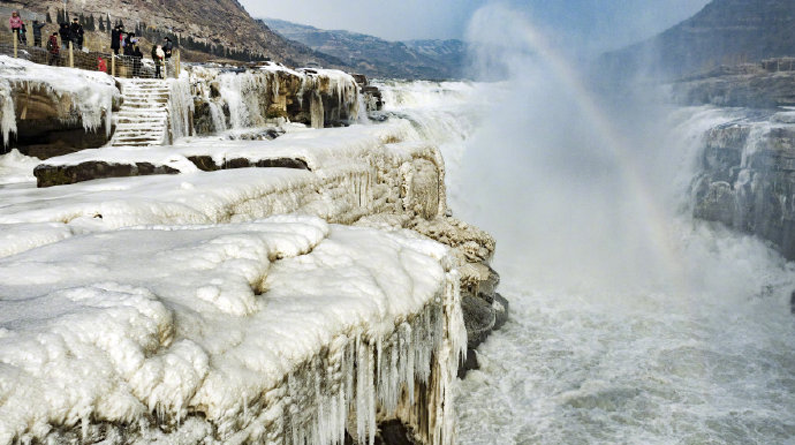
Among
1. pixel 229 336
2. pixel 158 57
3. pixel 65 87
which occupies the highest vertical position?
pixel 158 57

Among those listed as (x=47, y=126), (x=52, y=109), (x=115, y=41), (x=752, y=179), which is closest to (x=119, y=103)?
(x=52, y=109)

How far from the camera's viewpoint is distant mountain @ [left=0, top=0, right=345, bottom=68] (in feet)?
121

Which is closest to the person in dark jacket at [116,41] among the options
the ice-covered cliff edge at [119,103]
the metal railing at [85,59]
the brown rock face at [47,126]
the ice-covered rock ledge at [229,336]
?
the metal railing at [85,59]

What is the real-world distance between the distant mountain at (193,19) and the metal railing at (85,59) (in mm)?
17441

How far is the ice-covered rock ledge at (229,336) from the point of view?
213 cm

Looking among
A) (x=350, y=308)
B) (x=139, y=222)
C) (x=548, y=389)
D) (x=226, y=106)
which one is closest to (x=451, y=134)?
(x=226, y=106)

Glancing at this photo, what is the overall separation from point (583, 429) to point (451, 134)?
1693 centimetres

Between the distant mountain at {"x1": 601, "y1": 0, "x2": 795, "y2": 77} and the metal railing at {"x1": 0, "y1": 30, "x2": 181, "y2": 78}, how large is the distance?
167ft

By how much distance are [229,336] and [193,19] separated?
54288mm

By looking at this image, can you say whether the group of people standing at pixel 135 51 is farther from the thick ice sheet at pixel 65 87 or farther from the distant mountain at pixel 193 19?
the distant mountain at pixel 193 19

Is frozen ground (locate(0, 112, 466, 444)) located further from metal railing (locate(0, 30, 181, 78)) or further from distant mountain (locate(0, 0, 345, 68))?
distant mountain (locate(0, 0, 345, 68))

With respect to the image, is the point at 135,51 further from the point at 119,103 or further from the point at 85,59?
the point at 119,103

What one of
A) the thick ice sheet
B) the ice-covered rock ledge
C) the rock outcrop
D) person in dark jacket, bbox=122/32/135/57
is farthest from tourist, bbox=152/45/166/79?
the ice-covered rock ledge

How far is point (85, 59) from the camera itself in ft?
45.7
